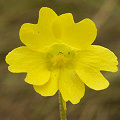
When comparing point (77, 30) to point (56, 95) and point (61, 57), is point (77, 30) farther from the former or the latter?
point (56, 95)

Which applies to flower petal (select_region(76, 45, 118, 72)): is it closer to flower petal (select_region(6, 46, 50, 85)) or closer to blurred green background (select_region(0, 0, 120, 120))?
flower petal (select_region(6, 46, 50, 85))

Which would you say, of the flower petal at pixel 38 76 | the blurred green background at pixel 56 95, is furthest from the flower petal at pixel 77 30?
the blurred green background at pixel 56 95

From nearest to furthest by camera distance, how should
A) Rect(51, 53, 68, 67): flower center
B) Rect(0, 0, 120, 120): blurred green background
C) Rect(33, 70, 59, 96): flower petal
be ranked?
Rect(33, 70, 59, 96): flower petal, Rect(51, 53, 68, 67): flower center, Rect(0, 0, 120, 120): blurred green background

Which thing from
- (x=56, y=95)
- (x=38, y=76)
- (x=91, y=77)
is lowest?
(x=56, y=95)

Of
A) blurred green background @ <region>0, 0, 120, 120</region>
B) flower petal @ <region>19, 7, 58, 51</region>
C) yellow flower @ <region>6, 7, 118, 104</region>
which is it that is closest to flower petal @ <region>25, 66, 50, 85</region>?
yellow flower @ <region>6, 7, 118, 104</region>

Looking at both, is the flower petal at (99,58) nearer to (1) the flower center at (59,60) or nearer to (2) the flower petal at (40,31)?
(1) the flower center at (59,60)

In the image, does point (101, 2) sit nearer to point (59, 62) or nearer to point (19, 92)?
point (19, 92)

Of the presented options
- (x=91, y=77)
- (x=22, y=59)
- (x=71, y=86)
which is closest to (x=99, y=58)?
(x=91, y=77)

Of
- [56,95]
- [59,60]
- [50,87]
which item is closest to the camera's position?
[50,87]
